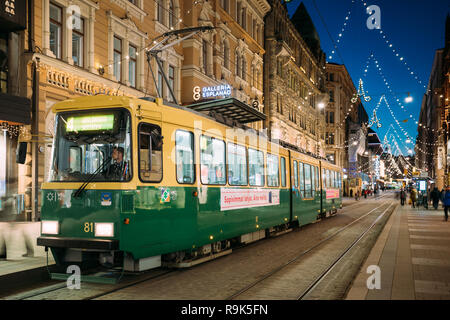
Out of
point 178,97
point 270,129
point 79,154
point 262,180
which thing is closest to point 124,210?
point 79,154

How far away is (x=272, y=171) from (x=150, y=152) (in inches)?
260

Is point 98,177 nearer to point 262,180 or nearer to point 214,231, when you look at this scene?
point 214,231

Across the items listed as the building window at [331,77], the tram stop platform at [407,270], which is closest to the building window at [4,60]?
the tram stop platform at [407,270]

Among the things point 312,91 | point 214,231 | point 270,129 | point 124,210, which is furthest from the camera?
point 312,91

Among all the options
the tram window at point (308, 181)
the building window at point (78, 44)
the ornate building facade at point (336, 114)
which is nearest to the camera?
the building window at point (78, 44)

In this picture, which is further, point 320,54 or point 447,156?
point 320,54

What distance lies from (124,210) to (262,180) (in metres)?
6.22

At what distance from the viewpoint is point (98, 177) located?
24.5ft

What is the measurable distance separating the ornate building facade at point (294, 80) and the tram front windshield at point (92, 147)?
30734 millimetres

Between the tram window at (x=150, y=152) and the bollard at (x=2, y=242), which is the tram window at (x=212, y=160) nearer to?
the tram window at (x=150, y=152)

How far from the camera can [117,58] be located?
1919 centimetres

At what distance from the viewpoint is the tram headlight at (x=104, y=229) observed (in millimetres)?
7234
